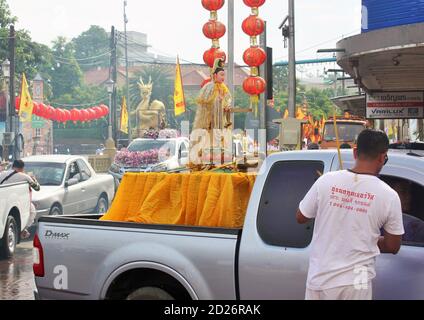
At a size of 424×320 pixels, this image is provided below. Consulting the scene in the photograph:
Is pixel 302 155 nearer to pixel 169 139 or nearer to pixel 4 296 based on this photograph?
pixel 4 296

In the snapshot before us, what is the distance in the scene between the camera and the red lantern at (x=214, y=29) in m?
12.5

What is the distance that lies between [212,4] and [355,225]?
32.3 ft

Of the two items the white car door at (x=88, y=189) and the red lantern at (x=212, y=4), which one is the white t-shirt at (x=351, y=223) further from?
the white car door at (x=88, y=189)

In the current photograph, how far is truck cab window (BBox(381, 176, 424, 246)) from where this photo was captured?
160 inches

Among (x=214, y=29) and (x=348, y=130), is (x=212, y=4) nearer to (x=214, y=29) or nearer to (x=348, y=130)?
(x=214, y=29)

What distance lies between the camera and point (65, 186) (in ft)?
44.9

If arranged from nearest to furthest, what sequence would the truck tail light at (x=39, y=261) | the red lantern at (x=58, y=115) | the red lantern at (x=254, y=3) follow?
the truck tail light at (x=39, y=261) < the red lantern at (x=254, y=3) < the red lantern at (x=58, y=115)

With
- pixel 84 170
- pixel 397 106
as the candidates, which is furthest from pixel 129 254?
pixel 84 170

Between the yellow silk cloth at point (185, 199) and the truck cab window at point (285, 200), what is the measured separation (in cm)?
62

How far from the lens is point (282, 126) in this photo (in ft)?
37.1

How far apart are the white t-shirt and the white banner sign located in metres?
10.3

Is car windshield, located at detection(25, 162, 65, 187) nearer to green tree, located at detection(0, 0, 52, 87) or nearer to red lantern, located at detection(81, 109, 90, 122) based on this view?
green tree, located at detection(0, 0, 52, 87)

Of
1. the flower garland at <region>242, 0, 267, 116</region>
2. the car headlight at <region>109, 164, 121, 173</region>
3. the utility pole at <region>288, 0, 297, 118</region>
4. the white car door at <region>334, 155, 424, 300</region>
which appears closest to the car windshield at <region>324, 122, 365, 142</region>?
Result: the car headlight at <region>109, 164, 121, 173</region>

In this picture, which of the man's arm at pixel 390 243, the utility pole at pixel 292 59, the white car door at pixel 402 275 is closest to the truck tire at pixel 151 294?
the white car door at pixel 402 275
